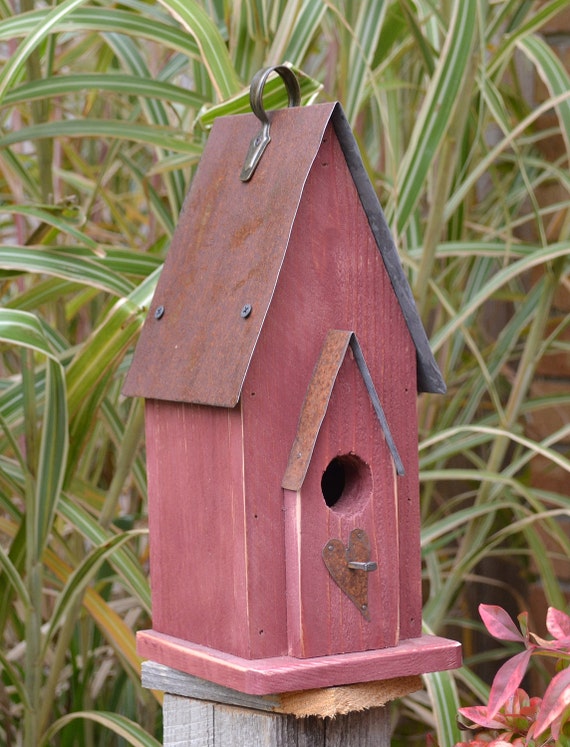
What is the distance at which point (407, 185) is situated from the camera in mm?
1266

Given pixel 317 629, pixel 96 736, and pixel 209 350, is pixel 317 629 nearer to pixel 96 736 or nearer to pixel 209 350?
pixel 209 350

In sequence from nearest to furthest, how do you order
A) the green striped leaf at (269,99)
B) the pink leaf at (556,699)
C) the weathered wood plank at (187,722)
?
the pink leaf at (556,699), the weathered wood plank at (187,722), the green striped leaf at (269,99)

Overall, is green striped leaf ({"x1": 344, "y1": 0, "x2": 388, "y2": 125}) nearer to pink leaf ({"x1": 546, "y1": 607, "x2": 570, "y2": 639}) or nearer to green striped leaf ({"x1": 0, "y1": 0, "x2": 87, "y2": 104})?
green striped leaf ({"x1": 0, "y1": 0, "x2": 87, "y2": 104})

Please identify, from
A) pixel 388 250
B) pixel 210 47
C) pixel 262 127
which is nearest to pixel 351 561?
pixel 388 250

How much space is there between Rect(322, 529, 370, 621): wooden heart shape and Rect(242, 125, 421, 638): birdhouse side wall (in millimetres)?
40

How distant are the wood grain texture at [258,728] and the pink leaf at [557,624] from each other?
170 mm

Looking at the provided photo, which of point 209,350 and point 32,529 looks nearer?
point 209,350

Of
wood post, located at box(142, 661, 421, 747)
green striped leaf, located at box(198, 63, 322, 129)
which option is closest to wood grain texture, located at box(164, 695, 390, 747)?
wood post, located at box(142, 661, 421, 747)

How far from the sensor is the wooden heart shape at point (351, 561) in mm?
856

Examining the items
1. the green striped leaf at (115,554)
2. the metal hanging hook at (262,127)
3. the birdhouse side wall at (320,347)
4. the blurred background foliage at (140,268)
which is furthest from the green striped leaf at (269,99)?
the green striped leaf at (115,554)

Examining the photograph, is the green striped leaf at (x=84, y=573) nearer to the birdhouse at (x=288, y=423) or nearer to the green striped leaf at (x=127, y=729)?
the green striped leaf at (x=127, y=729)

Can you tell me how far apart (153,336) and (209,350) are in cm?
10

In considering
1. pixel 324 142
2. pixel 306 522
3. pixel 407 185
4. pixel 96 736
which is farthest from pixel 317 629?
pixel 96 736

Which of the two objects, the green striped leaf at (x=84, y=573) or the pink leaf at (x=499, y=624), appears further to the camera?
the green striped leaf at (x=84, y=573)
